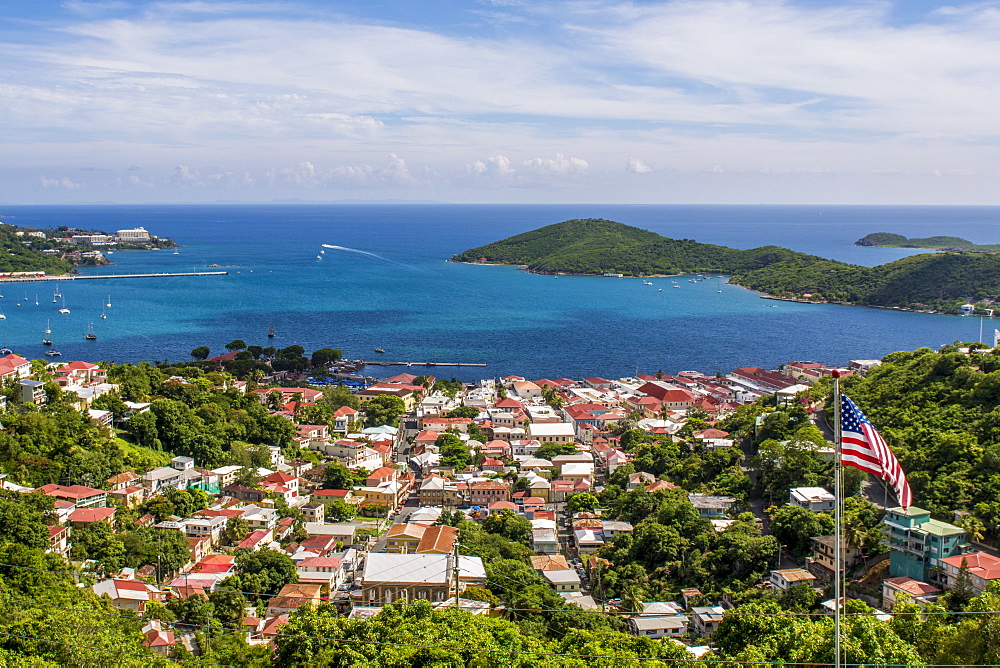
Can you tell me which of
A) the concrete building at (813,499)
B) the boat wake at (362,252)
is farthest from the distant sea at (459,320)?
the concrete building at (813,499)

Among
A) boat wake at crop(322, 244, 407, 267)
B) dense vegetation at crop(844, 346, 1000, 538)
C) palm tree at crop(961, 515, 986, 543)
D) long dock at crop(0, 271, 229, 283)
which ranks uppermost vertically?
boat wake at crop(322, 244, 407, 267)

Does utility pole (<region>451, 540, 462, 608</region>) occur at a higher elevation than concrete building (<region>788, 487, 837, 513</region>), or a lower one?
lower

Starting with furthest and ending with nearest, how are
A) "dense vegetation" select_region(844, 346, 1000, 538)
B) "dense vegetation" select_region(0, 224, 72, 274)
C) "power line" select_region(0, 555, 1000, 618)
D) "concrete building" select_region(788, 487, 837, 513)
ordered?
"dense vegetation" select_region(0, 224, 72, 274), "concrete building" select_region(788, 487, 837, 513), "dense vegetation" select_region(844, 346, 1000, 538), "power line" select_region(0, 555, 1000, 618)

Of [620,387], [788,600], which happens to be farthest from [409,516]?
[620,387]

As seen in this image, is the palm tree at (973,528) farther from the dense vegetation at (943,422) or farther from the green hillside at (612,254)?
the green hillside at (612,254)

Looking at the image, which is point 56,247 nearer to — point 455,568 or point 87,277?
point 87,277

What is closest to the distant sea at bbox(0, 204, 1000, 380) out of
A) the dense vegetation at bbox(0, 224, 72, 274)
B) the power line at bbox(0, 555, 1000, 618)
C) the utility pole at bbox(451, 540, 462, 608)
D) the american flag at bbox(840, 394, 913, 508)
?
the dense vegetation at bbox(0, 224, 72, 274)

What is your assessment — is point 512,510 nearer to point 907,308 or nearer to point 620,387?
point 620,387

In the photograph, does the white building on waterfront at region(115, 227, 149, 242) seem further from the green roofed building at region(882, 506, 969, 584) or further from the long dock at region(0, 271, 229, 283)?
the green roofed building at region(882, 506, 969, 584)
